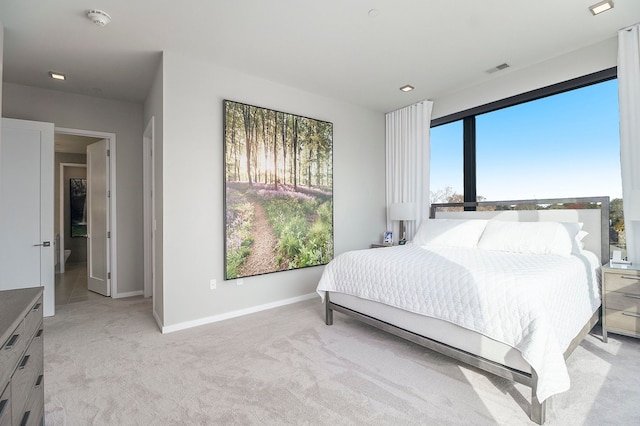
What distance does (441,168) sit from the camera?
15.5 feet

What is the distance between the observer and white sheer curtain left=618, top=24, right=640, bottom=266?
9.35 feet

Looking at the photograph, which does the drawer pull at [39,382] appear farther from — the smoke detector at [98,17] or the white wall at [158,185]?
the smoke detector at [98,17]

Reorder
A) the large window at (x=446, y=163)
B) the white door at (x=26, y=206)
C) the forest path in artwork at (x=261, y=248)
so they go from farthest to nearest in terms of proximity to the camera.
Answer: the large window at (x=446, y=163) < the forest path in artwork at (x=261, y=248) < the white door at (x=26, y=206)

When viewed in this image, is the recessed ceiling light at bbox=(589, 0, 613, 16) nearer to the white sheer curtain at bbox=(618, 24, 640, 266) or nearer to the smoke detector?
the white sheer curtain at bbox=(618, 24, 640, 266)

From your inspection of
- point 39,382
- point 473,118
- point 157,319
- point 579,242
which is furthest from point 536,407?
point 473,118

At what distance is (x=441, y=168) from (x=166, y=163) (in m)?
3.79

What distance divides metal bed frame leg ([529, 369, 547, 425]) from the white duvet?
5cm

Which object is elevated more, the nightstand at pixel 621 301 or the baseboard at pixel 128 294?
the nightstand at pixel 621 301

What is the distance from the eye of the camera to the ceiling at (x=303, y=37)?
8.16 feet

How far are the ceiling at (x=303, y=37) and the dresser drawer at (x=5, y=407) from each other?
261 centimetres

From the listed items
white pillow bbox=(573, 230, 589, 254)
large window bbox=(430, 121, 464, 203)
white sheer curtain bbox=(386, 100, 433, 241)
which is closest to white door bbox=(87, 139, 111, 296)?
white sheer curtain bbox=(386, 100, 433, 241)

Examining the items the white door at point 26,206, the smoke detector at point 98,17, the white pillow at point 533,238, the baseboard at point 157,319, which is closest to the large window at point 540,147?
the white pillow at point 533,238

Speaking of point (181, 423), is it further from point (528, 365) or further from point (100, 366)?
point (528, 365)

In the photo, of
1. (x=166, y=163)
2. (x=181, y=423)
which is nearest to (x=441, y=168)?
(x=166, y=163)
